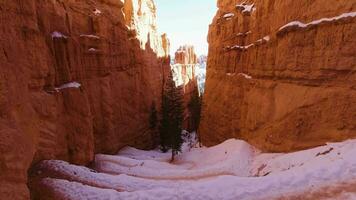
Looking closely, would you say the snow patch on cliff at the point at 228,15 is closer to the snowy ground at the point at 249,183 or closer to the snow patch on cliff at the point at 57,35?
the snow patch on cliff at the point at 57,35

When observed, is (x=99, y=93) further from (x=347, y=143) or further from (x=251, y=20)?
(x=347, y=143)

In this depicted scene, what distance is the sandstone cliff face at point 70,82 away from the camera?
7.72 m

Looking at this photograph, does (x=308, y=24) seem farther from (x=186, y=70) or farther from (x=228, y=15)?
(x=186, y=70)

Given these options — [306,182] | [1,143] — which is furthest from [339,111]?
[1,143]

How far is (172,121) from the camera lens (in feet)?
112

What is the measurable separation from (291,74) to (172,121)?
18261 mm

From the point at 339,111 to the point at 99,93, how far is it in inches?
845

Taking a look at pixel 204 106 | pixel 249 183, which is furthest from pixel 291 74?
pixel 204 106

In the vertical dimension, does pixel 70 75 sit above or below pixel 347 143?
above

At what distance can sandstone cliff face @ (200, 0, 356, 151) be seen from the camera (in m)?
15.2

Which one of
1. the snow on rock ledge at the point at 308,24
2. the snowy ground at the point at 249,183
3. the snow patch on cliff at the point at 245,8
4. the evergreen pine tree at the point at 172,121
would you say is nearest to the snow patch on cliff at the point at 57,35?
the snowy ground at the point at 249,183

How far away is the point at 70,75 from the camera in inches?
803

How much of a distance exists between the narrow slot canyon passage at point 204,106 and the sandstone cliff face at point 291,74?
0.07 metres

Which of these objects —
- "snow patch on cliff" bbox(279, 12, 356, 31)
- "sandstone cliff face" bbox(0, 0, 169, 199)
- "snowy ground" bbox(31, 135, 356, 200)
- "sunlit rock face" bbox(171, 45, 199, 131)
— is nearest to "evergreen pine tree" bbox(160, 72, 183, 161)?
"sandstone cliff face" bbox(0, 0, 169, 199)
